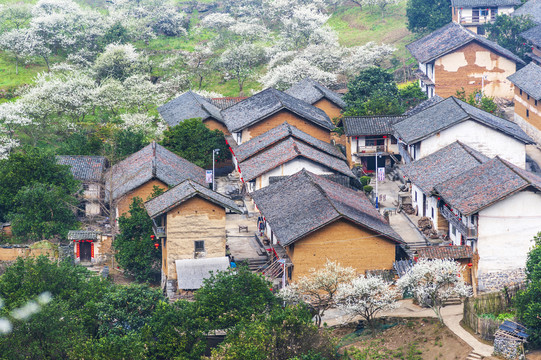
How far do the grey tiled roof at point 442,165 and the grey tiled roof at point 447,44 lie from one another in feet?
72.8

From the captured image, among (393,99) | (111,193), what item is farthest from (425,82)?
(111,193)

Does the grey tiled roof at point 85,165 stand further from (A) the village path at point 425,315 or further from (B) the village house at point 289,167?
(A) the village path at point 425,315

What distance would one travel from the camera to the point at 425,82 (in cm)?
8769

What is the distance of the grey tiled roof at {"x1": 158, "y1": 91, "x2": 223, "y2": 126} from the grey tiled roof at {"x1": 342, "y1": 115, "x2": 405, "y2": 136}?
46.5 ft

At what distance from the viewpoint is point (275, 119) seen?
262ft

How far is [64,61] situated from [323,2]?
36.5 m

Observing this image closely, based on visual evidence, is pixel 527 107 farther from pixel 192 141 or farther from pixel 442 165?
pixel 192 141

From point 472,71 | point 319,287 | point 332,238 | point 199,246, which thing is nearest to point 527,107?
point 472,71

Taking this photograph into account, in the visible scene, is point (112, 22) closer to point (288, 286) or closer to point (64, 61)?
point (64, 61)

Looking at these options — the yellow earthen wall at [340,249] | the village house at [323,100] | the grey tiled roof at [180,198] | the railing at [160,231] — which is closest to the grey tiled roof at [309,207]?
the yellow earthen wall at [340,249]

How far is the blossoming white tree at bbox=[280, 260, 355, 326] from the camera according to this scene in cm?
5003

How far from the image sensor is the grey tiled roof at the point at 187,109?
84.4m

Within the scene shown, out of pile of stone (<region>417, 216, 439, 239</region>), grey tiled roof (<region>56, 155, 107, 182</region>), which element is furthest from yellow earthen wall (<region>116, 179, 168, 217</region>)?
pile of stone (<region>417, 216, 439, 239</region>)

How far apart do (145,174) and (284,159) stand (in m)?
10.8
